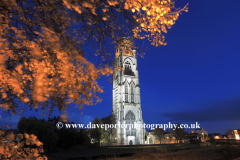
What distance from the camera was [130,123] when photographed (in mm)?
49719

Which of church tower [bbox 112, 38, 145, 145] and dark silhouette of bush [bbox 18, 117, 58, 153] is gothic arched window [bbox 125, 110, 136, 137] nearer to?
church tower [bbox 112, 38, 145, 145]

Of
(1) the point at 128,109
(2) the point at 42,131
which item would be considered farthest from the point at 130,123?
(2) the point at 42,131

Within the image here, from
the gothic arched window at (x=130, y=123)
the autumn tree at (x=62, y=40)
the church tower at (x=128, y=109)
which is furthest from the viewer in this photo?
the gothic arched window at (x=130, y=123)

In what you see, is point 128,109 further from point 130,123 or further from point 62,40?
point 62,40

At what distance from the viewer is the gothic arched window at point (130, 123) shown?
48.4 metres

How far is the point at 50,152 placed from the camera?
2198cm

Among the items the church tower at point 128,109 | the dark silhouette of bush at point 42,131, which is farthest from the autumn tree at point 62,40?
the church tower at point 128,109

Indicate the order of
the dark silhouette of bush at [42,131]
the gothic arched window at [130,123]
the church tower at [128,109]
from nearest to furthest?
the dark silhouette of bush at [42,131] < the church tower at [128,109] < the gothic arched window at [130,123]

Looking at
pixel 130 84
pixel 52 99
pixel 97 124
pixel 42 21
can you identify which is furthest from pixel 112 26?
pixel 130 84

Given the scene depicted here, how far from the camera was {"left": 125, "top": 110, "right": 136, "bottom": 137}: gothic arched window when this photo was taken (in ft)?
159

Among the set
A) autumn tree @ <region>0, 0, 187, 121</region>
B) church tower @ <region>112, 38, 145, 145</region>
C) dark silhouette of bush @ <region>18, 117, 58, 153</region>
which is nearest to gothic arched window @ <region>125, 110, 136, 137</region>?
church tower @ <region>112, 38, 145, 145</region>

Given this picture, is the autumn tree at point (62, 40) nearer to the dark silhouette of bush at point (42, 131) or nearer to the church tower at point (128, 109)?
the dark silhouette of bush at point (42, 131)

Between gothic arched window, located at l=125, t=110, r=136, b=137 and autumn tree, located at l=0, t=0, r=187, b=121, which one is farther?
gothic arched window, located at l=125, t=110, r=136, b=137

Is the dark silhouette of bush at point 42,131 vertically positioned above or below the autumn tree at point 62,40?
below
